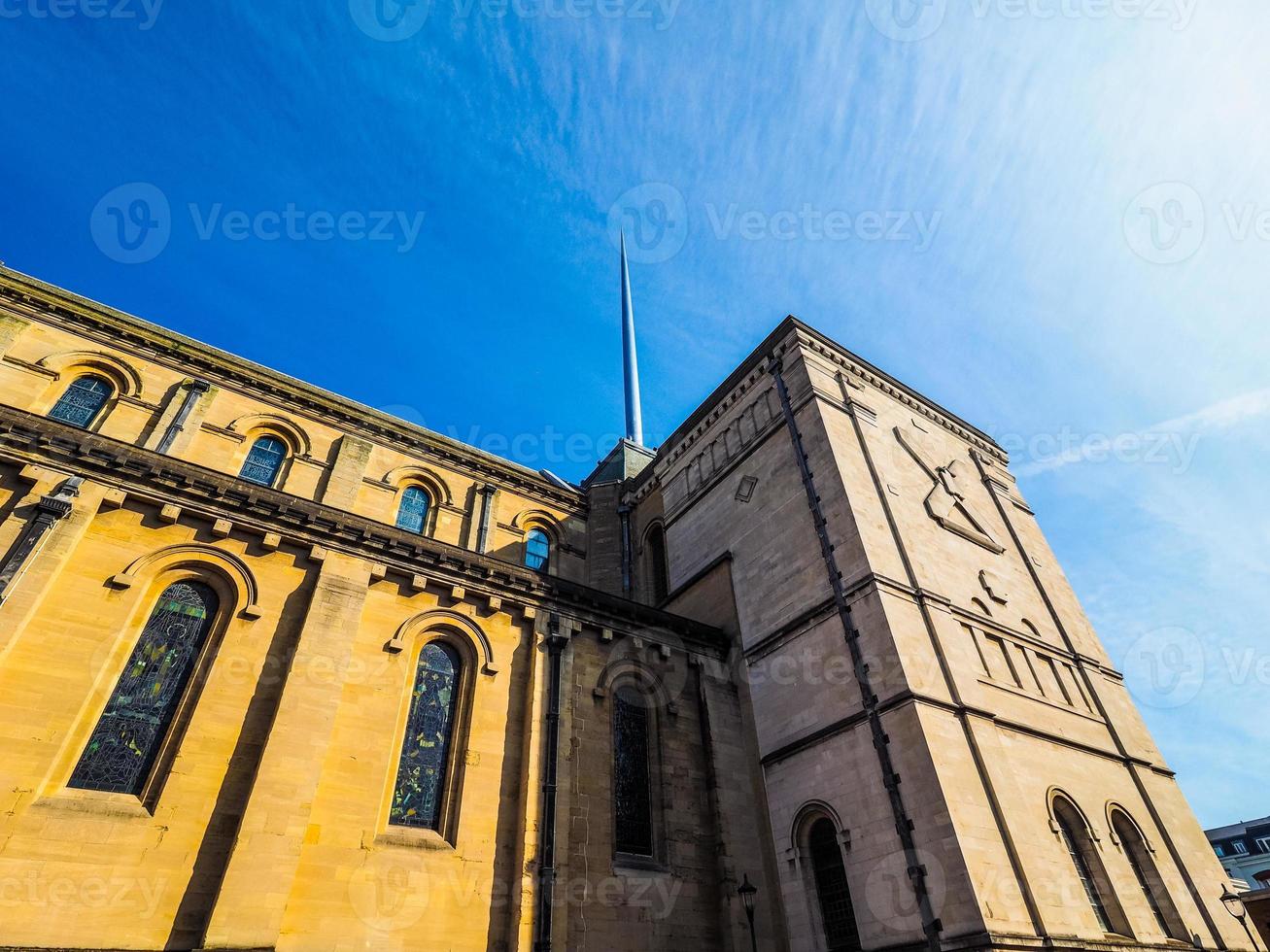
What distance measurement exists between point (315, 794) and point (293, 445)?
36.8 ft

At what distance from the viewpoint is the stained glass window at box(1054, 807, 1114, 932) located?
44.1 feet

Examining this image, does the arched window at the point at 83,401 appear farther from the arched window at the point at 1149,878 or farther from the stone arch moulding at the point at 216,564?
the arched window at the point at 1149,878

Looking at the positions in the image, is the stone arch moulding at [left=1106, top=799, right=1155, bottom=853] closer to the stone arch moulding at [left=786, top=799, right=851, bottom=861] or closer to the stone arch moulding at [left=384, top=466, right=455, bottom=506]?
the stone arch moulding at [left=786, top=799, right=851, bottom=861]

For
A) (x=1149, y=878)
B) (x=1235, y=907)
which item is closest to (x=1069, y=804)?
(x=1149, y=878)

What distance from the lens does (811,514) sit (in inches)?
702

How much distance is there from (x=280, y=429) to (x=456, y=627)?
30.3ft

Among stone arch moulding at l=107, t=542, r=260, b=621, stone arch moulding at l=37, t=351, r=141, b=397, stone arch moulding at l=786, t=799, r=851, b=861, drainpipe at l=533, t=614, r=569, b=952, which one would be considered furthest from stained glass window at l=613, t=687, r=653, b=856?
stone arch moulding at l=37, t=351, r=141, b=397

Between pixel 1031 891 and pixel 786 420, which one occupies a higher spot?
pixel 786 420

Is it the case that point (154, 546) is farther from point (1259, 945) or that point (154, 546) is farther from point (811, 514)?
point (1259, 945)

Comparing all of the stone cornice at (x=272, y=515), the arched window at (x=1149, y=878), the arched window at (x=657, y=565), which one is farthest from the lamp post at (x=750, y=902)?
the arched window at (x=657, y=565)

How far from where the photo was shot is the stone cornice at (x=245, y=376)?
1806 centimetres

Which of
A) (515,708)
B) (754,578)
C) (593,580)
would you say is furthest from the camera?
(593,580)

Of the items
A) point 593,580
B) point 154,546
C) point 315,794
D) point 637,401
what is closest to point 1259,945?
point 593,580

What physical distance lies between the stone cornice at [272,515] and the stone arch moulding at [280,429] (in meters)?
6.17
